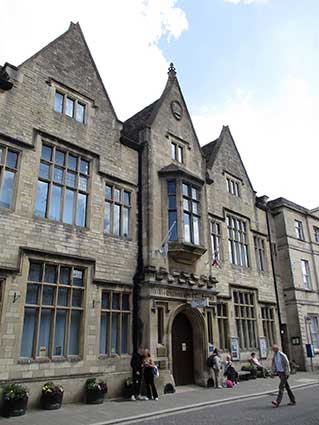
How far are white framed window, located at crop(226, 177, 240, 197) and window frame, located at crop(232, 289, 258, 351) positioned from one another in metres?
6.05

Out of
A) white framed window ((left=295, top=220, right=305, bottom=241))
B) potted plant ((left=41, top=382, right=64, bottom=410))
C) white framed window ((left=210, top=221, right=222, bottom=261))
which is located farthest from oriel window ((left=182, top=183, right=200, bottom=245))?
white framed window ((left=295, top=220, right=305, bottom=241))

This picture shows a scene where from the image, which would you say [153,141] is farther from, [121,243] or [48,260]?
[48,260]

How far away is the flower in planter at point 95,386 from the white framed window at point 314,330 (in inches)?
646

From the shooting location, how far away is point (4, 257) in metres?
10.6

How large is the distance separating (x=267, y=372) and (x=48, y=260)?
13609 millimetres

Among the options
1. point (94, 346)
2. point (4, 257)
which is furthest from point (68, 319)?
point (4, 257)

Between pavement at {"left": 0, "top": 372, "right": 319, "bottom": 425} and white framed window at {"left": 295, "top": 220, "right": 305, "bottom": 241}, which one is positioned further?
white framed window at {"left": 295, "top": 220, "right": 305, "bottom": 241}

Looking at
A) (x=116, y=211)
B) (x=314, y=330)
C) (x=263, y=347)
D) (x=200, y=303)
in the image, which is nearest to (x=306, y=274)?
(x=314, y=330)

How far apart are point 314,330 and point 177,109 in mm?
16914

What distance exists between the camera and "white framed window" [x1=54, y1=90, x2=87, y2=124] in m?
13.7

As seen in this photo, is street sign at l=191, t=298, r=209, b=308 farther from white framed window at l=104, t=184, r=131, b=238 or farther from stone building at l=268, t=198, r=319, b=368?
stone building at l=268, t=198, r=319, b=368

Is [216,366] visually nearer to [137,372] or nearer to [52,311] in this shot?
[137,372]

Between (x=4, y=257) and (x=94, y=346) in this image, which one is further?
(x=94, y=346)

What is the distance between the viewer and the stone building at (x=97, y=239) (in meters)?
11.1
